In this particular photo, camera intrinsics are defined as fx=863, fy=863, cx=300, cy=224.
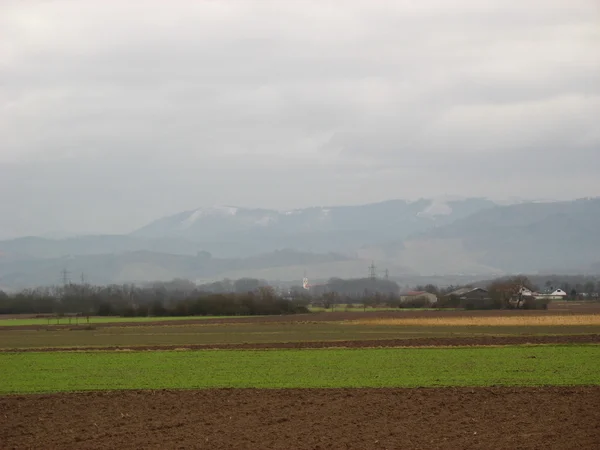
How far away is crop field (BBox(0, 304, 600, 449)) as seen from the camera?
2111cm

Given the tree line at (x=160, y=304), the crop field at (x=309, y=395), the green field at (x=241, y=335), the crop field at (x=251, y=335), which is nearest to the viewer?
the crop field at (x=309, y=395)

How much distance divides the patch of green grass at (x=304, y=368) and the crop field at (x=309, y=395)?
0.26 feet

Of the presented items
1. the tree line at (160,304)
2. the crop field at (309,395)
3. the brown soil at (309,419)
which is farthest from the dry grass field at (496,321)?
the brown soil at (309,419)

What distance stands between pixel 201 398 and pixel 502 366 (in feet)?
45.7

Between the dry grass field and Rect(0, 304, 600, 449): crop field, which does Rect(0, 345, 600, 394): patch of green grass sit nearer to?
Rect(0, 304, 600, 449): crop field

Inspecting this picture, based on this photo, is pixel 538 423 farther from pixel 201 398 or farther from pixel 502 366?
pixel 502 366

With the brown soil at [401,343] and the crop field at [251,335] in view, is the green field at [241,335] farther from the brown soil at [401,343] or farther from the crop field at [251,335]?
the brown soil at [401,343]

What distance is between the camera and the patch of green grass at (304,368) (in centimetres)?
3125

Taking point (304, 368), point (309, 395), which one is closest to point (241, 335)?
point (304, 368)

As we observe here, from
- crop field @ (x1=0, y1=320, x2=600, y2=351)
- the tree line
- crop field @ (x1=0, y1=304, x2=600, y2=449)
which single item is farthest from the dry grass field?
the tree line

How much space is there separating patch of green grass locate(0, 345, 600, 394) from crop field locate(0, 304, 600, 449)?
8cm

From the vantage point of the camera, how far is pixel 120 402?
89.1ft

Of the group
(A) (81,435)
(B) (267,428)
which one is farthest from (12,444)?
(B) (267,428)

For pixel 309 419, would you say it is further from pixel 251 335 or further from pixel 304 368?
pixel 251 335
